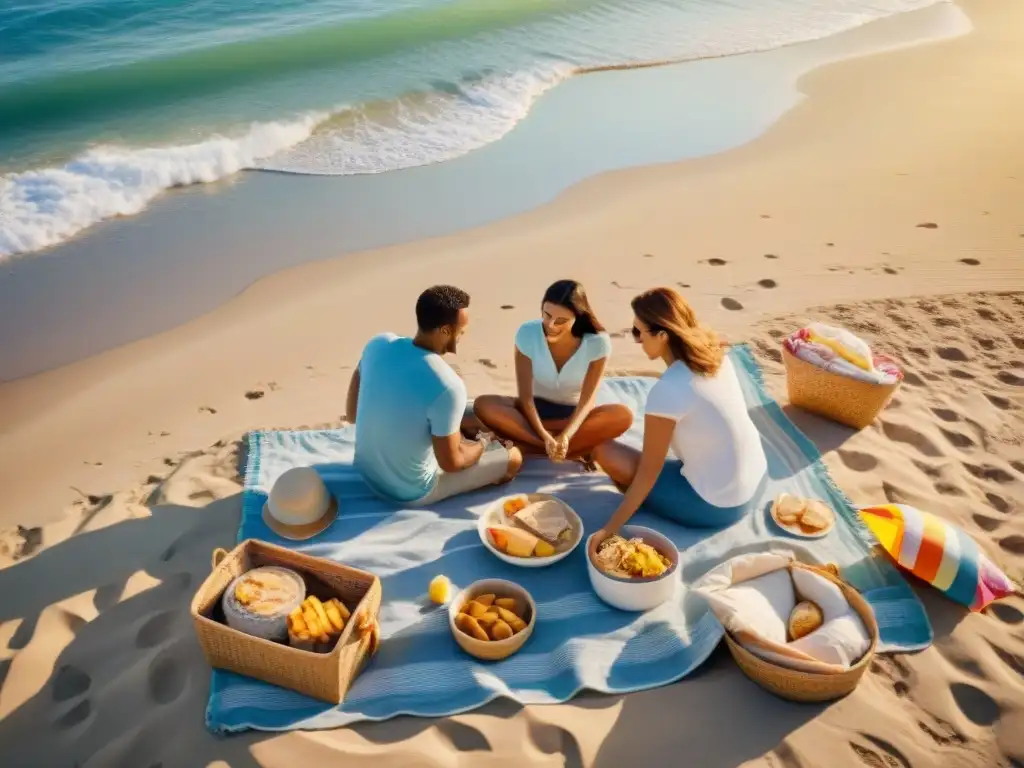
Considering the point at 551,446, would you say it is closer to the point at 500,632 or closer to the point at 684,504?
the point at 684,504

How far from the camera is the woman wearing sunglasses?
4.00m

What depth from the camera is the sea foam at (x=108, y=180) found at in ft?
27.2

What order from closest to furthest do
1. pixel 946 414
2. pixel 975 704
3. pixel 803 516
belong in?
pixel 975 704, pixel 803 516, pixel 946 414

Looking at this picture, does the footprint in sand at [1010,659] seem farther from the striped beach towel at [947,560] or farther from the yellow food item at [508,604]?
the yellow food item at [508,604]

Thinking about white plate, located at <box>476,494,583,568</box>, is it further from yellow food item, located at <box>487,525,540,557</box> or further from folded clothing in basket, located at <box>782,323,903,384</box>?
folded clothing in basket, located at <box>782,323,903,384</box>

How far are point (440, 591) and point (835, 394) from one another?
9.49ft

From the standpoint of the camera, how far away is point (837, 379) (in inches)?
205

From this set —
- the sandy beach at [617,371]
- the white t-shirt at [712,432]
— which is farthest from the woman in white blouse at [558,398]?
the sandy beach at [617,371]

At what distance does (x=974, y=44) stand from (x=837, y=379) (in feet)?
38.5

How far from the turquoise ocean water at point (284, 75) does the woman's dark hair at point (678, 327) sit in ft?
21.2

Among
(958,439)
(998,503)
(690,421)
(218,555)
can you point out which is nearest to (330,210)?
(218,555)

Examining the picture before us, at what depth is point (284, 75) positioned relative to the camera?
13.5m

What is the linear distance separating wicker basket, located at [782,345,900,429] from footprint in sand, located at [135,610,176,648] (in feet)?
13.1

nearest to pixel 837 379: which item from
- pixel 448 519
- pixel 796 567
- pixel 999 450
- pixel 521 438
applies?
pixel 999 450
